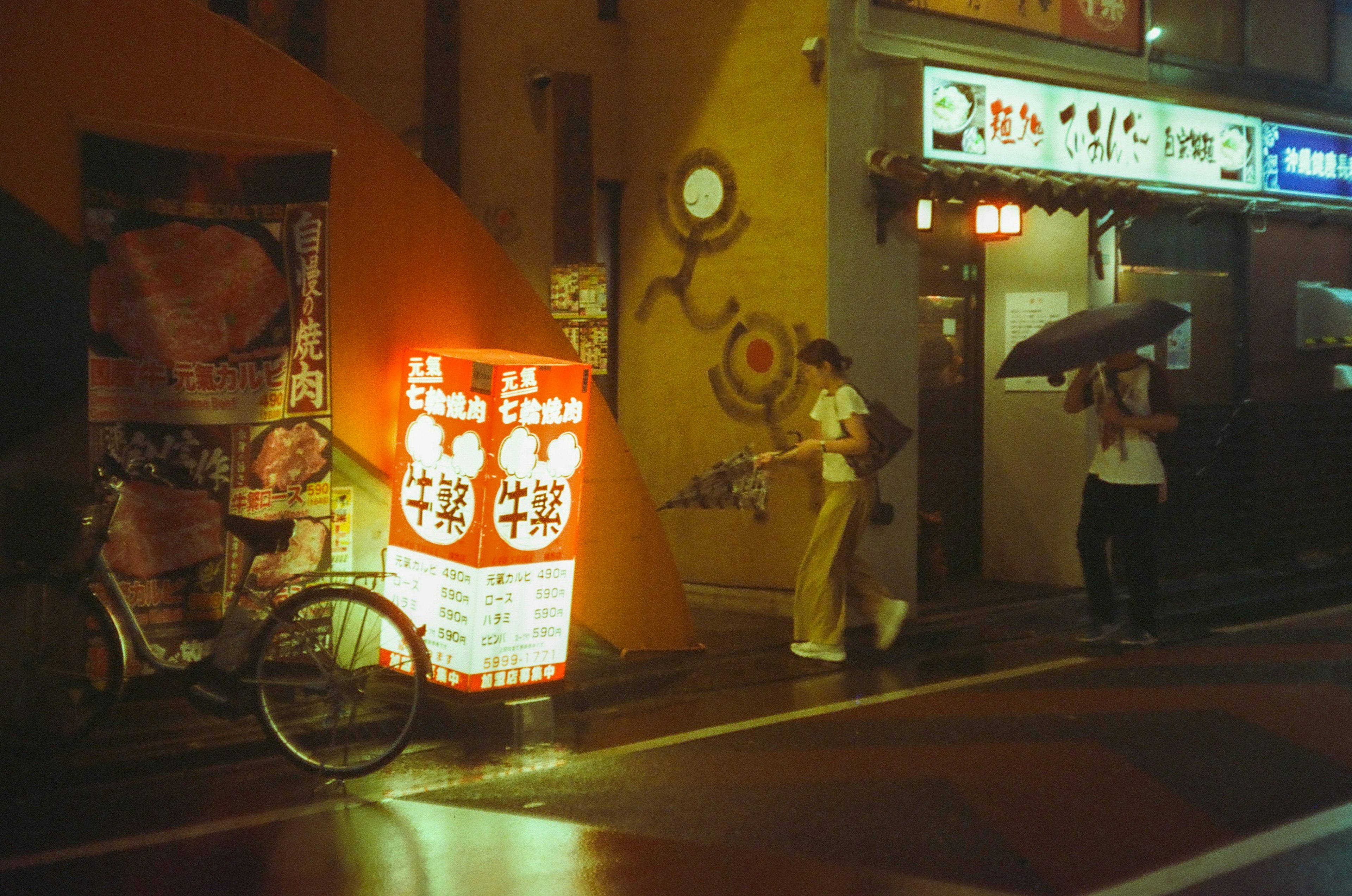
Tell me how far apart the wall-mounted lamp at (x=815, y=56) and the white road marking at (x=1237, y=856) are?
21.2 feet

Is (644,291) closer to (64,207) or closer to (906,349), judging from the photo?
(906,349)

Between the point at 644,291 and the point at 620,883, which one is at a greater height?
the point at 644,291

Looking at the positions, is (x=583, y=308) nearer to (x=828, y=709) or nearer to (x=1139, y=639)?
(x=828, y=709)

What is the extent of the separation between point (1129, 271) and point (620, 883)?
33.0 ft

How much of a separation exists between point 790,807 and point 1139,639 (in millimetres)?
4781

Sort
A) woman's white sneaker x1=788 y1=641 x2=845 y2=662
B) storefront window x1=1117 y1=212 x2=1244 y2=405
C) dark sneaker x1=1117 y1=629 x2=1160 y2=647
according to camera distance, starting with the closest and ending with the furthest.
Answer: woman's white sneaker x1=788 y1=641 x2=845 y2=662 → dark sneaker x1=1117 y1=629 x2=1160 y2=647 → storefront window x1=1117 y1=212 x2=1244 y2=405

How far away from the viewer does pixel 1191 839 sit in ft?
18.7

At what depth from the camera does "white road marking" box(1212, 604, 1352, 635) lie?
10.7 metres

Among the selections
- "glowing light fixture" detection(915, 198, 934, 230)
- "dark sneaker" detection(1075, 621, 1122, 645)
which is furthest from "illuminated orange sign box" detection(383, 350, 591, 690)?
"glowing light fixture" detection(915, 198, 934, 230)

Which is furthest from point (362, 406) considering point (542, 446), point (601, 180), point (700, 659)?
point (601, 180)

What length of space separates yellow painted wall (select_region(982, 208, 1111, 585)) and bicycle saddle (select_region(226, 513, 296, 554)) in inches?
298

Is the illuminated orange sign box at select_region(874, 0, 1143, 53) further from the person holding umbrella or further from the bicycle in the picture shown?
the bicycle

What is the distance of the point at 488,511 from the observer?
7332 mm

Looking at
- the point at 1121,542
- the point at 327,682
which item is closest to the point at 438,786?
the point at 327,682
